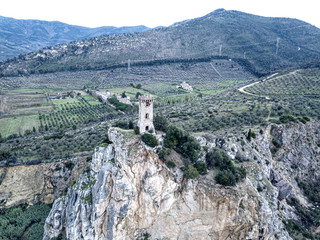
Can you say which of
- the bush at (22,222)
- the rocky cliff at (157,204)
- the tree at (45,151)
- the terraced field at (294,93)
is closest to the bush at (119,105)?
the tree at (45,151)

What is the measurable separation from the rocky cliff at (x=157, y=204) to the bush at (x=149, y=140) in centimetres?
70

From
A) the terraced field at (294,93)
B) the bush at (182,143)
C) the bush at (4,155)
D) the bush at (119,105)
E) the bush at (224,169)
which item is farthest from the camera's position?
the bush at (119,105)

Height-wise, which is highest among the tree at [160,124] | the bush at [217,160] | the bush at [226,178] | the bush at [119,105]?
the tree at [160,124]

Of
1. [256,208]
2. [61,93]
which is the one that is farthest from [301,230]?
[61,93]

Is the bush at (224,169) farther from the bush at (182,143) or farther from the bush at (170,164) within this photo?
the bush at (170,164)

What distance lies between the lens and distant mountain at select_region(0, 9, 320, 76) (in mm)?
135250

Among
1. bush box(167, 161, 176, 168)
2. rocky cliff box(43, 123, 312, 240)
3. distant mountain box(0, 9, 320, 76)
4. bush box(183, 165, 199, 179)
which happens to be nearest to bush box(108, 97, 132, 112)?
rocky cliff box(43, 123, 312, 240)

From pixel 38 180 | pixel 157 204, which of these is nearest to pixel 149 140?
pixel 157 204

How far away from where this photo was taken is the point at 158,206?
28.3 m

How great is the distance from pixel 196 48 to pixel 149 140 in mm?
143676

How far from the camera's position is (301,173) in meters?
43.2

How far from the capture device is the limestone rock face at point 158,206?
26.7m

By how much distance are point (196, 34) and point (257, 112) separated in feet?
438

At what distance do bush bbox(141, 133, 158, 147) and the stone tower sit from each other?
1587 millimetres
